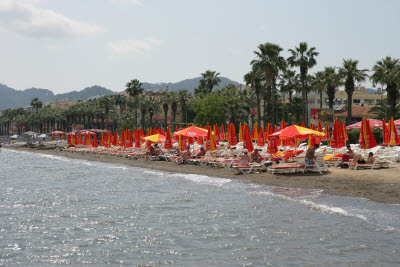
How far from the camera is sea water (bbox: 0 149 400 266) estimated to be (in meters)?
7.81

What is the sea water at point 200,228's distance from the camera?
781 cm

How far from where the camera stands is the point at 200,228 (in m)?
10.1

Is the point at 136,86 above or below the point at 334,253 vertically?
above

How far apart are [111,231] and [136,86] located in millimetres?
75447

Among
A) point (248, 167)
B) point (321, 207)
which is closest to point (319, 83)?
point (248, 167)

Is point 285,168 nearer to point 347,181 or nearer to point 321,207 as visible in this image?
point 347,181

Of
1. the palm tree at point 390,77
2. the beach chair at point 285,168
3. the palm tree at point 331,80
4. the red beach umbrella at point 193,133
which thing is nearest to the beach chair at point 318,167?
the beach chair at point 285,168

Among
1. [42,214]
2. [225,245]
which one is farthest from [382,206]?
[42,214]

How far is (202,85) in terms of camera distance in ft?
237

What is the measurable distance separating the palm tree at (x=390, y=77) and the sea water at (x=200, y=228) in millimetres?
26958

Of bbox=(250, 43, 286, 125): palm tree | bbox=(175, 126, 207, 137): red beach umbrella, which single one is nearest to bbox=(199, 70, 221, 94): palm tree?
bbox=(250, 43, 286, 125): palm tree

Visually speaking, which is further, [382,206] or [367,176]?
[367,176]

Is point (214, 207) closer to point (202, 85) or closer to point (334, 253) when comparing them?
point (334, 253)

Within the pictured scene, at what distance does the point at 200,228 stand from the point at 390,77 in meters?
33.2
